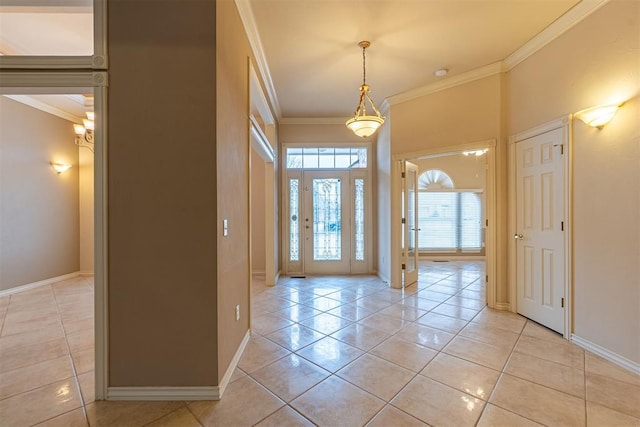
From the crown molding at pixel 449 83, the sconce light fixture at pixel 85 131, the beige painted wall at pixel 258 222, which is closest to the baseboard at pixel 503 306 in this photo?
the crown molding at pixel 449 83

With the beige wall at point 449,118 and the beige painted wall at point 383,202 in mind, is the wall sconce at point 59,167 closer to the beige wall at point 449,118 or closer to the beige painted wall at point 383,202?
the beige painted wall at point 383,202

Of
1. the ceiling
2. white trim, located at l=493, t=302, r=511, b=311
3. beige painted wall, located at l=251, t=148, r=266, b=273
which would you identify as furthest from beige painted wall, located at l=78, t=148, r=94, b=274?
white trim, located at l=493, t=302, r=511, b=311

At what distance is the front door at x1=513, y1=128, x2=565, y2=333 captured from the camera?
2984 millimetres

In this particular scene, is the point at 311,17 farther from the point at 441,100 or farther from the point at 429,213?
the point at 429,213

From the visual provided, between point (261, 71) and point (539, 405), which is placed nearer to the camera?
point (539, 405)

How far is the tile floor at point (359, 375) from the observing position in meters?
1.77

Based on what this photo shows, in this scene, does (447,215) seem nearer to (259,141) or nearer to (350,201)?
(350,201)

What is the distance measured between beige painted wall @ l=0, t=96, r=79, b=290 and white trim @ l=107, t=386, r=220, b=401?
13.9 feet

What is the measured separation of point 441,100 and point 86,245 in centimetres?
725

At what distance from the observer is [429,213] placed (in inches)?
306

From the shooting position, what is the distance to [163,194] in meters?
1.94

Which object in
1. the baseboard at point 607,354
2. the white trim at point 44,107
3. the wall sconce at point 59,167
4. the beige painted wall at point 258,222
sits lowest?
the baseboard at point 607,354

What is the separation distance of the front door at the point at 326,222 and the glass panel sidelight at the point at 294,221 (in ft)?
0.48

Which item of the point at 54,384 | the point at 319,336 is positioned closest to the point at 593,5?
the point at 319,336
